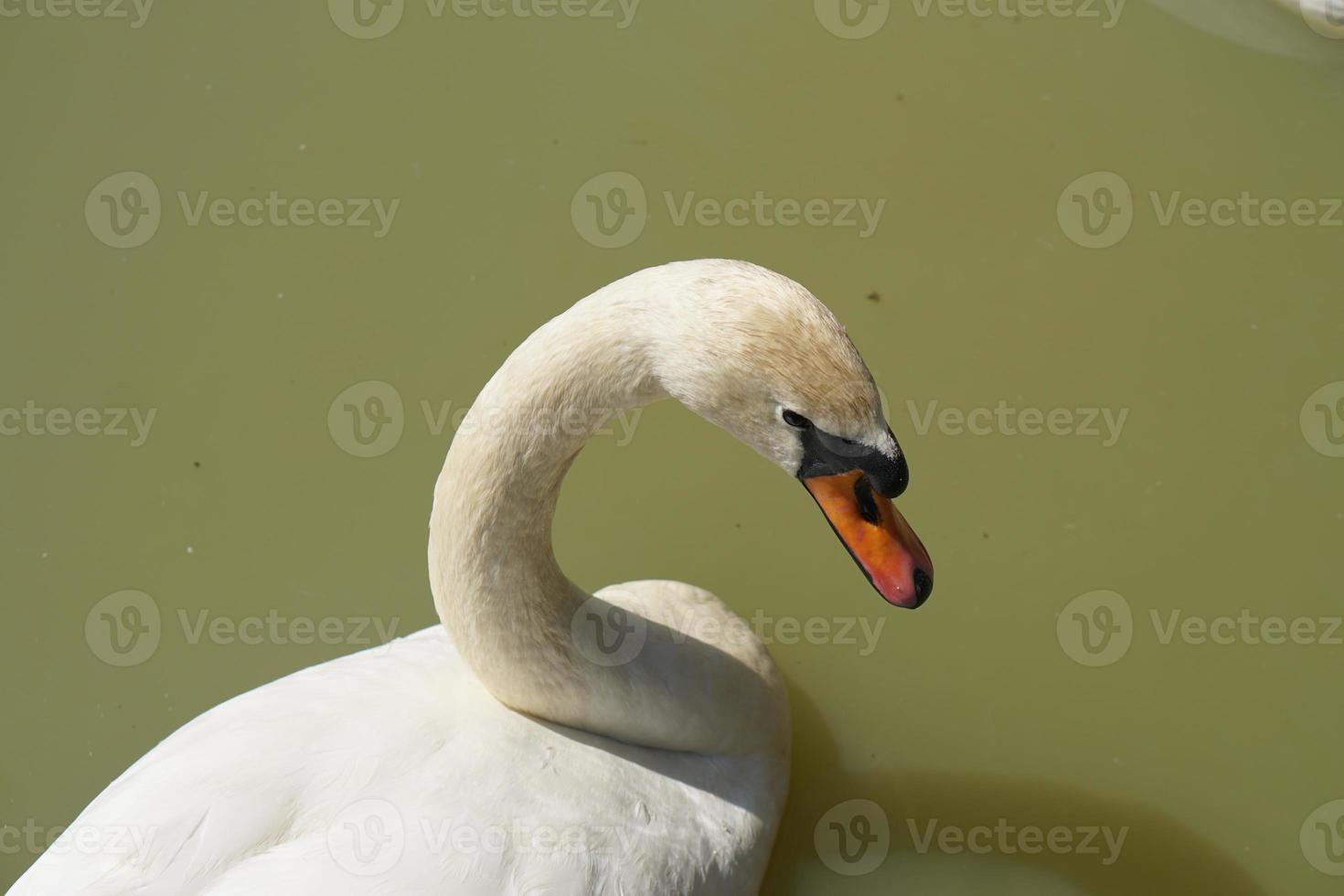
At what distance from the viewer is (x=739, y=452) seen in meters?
3.53

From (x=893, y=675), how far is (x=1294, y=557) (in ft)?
3.77

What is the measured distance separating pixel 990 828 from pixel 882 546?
1289mm

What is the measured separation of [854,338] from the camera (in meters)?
3.64

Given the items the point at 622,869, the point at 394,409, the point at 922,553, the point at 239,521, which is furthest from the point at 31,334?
the point at 922,553

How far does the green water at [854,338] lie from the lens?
3.26 meters

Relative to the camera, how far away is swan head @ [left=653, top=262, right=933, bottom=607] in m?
1.96

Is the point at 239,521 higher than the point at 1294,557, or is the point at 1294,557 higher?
the point at 1294,557

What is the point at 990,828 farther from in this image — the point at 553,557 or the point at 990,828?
the point at 553,557

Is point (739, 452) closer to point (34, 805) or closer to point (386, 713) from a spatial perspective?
point (386, 713)

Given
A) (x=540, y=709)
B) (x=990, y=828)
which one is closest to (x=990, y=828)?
(x=990, y=828)

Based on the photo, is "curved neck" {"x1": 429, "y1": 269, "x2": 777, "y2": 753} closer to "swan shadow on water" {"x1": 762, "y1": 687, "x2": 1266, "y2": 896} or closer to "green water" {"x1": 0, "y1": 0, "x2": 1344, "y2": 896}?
"swan shadow on water" {"x1": 762, "y1": 687, "x2": 1266, "y2": 896}

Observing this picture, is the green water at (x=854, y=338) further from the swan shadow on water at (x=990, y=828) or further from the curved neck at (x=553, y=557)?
the curved neck at (x=553, y=557)

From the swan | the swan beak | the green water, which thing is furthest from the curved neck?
the green water

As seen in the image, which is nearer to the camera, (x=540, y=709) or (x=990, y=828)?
(x=540, y=709)
